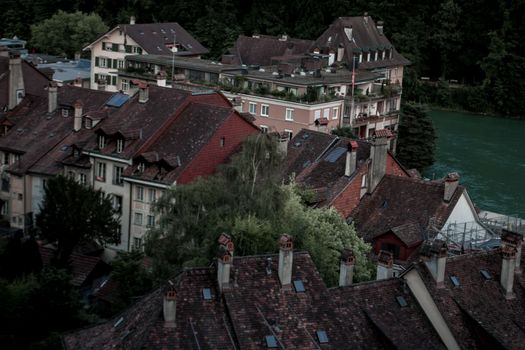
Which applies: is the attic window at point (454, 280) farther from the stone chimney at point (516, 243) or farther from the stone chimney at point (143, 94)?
the stone chimney at point (143, 94)

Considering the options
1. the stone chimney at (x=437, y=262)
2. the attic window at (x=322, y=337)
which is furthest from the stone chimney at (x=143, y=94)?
the attic window at (x=322, y=337)

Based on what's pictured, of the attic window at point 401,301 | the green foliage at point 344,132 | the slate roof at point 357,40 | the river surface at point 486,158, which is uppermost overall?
the slate roof at point 357,40

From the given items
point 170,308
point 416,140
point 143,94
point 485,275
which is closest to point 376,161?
point 143,94

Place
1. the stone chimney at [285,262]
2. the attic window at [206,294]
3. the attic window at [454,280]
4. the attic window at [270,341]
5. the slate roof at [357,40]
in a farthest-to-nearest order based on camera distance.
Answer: the slate roof at [357,40] < the attic window at [454,280] < the stone chimney at [285,262] < the attic window at [206,294] < the attic window at [270,341]

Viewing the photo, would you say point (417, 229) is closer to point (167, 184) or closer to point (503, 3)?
point (167, 184)

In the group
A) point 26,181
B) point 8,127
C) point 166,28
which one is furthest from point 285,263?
point 166,28

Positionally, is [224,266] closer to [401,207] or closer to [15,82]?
[401,207]
